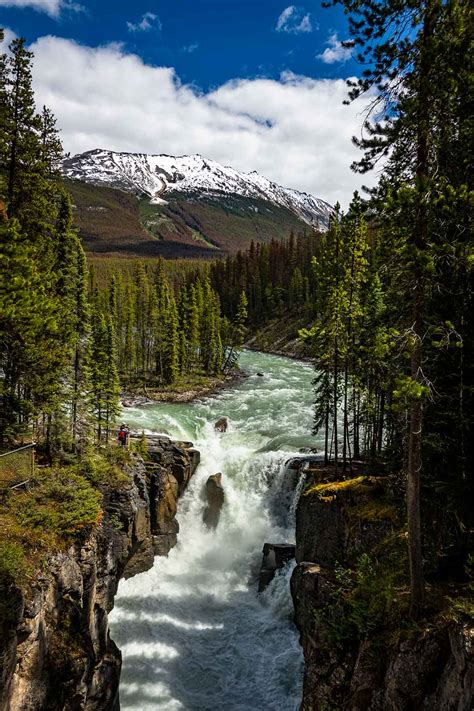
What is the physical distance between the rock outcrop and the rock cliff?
8058 mm

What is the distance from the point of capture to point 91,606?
17922 millimetres

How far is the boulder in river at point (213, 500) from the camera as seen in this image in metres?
31.6

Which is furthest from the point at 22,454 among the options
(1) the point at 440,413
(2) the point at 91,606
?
(1) the point at 440,413

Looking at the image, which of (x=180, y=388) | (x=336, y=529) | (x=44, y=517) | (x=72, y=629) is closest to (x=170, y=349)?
(x=180, y=388)

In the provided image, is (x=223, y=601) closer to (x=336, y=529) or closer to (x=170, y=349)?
(x=336, y=529)

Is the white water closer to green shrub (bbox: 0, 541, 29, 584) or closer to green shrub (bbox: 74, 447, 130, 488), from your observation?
green shrub (bbox: 74, 447, 130, 488)

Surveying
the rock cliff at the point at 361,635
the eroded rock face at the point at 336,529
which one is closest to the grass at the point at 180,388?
the eroded rock face at the point at 336,529

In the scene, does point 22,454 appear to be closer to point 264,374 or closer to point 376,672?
point 376,672

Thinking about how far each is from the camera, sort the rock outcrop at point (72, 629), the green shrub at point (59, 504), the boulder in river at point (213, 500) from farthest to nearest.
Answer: the boulder in river at point (213, 500), the green shrub at point (59, 504), the rock outcrop at point (72, 629)

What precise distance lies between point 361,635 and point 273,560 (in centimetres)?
1311

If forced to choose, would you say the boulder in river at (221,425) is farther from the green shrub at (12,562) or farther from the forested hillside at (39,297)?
the green shrub at (12,562)

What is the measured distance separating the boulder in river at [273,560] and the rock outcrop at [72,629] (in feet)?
26.3

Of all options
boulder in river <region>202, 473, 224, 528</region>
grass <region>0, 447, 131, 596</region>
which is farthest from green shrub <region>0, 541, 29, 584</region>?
boulder in river <region>202, 473, 224, 528</region>

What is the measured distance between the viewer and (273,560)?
25984mm
